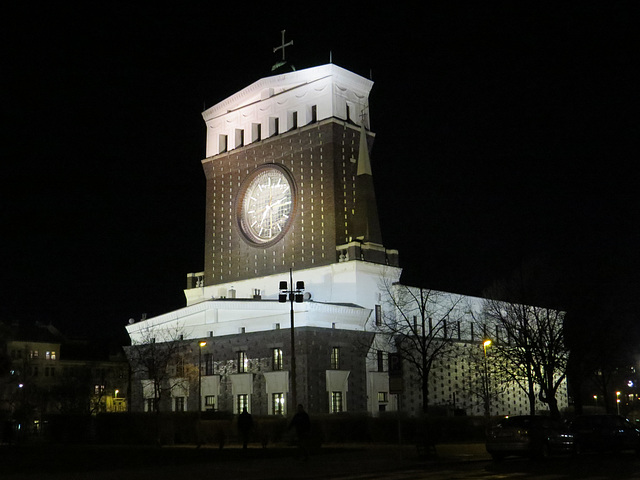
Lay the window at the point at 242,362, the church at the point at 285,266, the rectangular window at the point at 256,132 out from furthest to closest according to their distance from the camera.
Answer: the rectangular window at the point at 256,132 → the window at the point at 242,362 → the church at the point at 285,266

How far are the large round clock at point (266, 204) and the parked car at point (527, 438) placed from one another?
140ft

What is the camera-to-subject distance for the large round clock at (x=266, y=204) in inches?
2808

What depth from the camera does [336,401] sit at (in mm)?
61625

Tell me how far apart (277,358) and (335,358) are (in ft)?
14.9

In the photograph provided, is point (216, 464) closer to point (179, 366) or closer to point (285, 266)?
point (179, 366)

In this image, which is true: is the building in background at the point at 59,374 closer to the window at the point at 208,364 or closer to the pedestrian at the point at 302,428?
the window at the point at 208,364

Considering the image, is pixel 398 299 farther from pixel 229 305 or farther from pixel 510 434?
pixel 510 434

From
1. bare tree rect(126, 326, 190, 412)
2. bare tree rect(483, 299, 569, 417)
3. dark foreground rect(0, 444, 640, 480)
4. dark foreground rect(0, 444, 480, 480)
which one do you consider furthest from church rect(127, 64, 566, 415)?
dark foreground rect(0, 444, 640, 480)

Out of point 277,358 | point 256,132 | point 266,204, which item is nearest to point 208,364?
point 277,358

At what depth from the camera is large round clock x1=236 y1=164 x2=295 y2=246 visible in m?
71.3

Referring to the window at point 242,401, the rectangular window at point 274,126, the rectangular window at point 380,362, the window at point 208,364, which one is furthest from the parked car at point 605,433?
the rectangular window at point 274,126

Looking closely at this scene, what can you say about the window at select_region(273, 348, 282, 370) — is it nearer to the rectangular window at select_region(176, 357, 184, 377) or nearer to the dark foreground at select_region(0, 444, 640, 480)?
the rectangular window at select_region(176, 357, 184, 377)

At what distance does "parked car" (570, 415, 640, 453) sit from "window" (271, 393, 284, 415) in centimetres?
3106

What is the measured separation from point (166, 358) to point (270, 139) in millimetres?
21984
